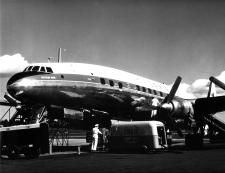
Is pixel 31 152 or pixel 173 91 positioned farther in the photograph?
pixel 173 91

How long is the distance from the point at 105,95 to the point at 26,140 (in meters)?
5.39

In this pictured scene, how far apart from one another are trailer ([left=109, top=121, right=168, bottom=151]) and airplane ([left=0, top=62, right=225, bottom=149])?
69.8 inches

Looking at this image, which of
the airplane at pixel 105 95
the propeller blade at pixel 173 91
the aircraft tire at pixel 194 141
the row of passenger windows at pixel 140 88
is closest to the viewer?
the airplane at pixel 105 95

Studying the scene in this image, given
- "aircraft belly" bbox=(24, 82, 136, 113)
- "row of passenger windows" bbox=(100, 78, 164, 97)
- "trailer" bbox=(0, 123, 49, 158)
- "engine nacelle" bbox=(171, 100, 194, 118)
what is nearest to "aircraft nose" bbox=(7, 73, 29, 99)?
"aircraft belly" bbox=(24, 82, 136, 113)

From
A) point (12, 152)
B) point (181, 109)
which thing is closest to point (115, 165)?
point (12, 152)

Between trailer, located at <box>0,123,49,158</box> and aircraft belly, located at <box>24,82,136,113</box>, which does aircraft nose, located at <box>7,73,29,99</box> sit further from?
trailer, located at <box>0,123,49,158</box>

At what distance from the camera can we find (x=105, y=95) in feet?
58.9

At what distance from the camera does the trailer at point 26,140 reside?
14070mm

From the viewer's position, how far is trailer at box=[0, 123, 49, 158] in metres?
14.1

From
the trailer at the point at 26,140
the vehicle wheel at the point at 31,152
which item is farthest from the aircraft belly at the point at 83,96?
the vehicle wheel at the point at 31,152

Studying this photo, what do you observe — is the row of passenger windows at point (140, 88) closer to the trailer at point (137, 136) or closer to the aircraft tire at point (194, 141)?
the trailer at point (137, 136)

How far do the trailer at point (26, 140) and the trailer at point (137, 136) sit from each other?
14.1 feet

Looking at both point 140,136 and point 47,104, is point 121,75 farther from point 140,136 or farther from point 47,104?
point 47,104

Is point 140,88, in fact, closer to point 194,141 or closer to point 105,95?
point 105,95
